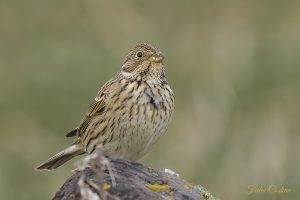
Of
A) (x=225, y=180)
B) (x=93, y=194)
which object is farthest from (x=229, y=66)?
(x=93, y=194)

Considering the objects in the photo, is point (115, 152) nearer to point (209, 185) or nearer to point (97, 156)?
point (209, 185)

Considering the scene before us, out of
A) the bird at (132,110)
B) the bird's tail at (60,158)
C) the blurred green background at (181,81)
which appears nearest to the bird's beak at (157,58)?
the bird at (132,110)

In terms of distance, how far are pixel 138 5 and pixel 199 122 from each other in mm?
1480

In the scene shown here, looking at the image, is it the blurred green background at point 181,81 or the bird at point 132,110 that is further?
the blurred green background at point 181,81

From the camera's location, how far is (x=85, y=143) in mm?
8078

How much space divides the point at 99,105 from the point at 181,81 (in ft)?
5.60

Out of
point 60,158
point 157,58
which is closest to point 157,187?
point 157,58

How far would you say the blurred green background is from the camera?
872cm

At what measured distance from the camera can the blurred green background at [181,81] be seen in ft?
28.6

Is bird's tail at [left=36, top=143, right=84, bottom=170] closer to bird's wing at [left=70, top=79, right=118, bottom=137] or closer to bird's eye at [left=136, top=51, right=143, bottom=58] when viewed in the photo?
bird's wing at [left=70, top=79, right=118, bottom=137]

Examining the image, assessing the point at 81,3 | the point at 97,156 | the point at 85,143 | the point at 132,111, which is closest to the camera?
the point at 97,156

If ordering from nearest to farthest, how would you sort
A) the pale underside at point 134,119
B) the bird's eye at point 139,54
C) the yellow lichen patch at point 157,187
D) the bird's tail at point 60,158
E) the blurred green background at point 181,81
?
the yellow lichen patch at point 157,187, the pale underside at point 134,119, the bird's eye at point 139,54, the bird's tail at point 60,158, the blurred green background at point 181,81

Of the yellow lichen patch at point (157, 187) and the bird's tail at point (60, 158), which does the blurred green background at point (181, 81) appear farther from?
the yellow lichen patch at point (157, 187)

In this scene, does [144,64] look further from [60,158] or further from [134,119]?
[60,158]
